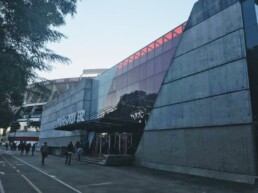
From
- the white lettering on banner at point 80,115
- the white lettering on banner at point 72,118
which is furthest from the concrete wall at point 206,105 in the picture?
the white lettering on banner at point 72,118

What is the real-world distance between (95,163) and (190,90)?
35.2 feet

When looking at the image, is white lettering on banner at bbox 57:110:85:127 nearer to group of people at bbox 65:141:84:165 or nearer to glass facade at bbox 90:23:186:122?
glass facade at bbox 90:23:186:122

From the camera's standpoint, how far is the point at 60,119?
42.5 meters

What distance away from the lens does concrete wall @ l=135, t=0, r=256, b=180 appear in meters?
12.7

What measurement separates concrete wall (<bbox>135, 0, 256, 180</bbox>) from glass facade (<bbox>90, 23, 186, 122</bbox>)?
4.29 feet

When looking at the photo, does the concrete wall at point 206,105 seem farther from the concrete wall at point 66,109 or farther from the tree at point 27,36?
the concrete wall at point 66,109

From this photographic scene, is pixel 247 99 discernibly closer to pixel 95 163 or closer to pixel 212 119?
pixel 212 119

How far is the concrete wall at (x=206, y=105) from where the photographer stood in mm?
12664

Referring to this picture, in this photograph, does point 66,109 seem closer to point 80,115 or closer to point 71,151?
point 80,115

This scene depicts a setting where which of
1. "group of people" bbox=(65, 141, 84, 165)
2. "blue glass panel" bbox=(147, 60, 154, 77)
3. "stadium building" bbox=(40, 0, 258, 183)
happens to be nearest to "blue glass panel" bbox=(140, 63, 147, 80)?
"stadium building" bbox=(40, 0, 258, 183)

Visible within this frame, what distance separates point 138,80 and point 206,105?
31.9ft

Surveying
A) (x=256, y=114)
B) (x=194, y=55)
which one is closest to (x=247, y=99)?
(x=256, y=114)

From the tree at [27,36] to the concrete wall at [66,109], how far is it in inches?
1006

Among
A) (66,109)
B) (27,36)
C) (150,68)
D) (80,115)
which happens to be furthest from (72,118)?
(27,36)
